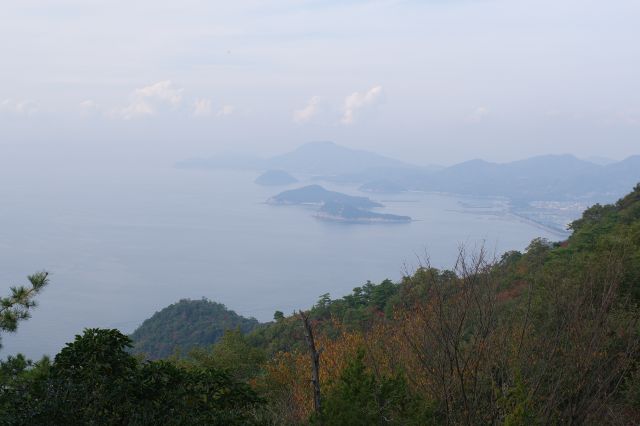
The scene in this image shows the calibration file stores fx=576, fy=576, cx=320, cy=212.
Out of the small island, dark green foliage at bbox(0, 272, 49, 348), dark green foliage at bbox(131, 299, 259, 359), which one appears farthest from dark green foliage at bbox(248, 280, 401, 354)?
the small island

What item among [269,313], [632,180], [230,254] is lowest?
[269,313]

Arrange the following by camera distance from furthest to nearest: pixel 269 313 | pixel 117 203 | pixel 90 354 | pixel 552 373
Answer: pixel 117 203, pixel 269 313, pixel 552 373, pixel 90 354

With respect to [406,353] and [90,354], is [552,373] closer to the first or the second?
[406,353]

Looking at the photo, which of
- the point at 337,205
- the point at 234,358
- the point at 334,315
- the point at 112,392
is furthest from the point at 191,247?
the point at 112,392

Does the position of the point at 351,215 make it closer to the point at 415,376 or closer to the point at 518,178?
the point at 518,178

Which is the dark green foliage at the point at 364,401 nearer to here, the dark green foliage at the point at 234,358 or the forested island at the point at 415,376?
the forested island at the point at 415,376

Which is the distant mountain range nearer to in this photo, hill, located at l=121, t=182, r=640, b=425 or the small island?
the small island

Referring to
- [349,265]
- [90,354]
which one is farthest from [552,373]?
[349,265]
